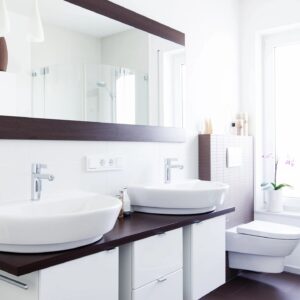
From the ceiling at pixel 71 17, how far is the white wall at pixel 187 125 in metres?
0.21

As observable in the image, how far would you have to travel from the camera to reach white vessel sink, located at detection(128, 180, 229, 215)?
1.93 metres

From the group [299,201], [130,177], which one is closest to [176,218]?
[130,177]

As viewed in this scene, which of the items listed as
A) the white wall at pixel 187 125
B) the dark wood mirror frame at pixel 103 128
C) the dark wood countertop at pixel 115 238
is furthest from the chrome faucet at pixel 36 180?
the dark wood countertop at pixel 115 238

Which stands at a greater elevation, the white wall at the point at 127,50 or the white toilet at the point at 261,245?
the white wall at the point at 127,50

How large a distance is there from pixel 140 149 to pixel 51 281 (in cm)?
113

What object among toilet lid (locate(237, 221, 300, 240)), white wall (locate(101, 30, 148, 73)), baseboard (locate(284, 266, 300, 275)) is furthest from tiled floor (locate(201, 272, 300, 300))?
white wall (locate(101, 30, 148, 73))

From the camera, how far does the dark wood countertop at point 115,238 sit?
1.19 metres

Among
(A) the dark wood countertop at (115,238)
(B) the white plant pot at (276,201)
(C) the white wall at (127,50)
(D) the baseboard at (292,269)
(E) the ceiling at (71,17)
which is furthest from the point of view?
(B) the white plant pot at (276,201)

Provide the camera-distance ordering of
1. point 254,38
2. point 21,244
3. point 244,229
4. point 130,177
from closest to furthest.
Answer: point 21,244 → point 130,177 → point 244,229 → point 254,38

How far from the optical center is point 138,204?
2045mm

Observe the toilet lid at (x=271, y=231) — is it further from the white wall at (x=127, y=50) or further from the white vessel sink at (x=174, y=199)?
the white wall at (x=127, y=50)

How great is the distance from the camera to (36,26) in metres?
1.75

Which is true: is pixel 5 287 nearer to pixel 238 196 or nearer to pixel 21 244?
pixel 21 244

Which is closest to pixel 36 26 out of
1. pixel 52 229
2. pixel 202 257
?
pixel 52 229
